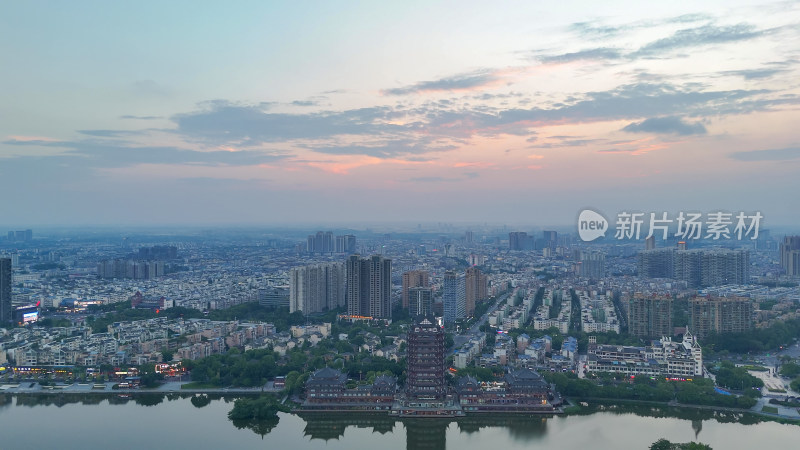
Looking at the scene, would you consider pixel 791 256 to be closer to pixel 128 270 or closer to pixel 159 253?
pixel 128 270

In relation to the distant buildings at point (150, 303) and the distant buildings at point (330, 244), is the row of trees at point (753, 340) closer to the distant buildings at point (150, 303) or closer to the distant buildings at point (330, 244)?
the distant buildings at point (150, 303)

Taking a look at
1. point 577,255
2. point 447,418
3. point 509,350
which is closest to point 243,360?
point 447,418

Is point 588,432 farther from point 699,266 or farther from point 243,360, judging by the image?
point 699,266

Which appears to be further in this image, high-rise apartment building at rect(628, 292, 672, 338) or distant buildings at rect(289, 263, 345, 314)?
distant buildings at rect(289, 263, 345, 314)

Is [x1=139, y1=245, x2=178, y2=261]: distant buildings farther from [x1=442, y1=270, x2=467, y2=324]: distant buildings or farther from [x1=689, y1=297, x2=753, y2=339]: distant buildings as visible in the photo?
[x1=689, y1=297, x2=753, y2=339]: distant buildings

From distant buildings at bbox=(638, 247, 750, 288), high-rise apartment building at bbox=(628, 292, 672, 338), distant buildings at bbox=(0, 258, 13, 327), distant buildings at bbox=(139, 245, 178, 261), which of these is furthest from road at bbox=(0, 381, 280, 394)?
distant buildings at bbox=(139, 245, 178, 261)

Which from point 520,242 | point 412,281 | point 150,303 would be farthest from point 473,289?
point 520,242

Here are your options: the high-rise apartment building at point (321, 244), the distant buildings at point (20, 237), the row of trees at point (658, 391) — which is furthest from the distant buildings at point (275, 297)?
the distant buildings at point (20, 237)
